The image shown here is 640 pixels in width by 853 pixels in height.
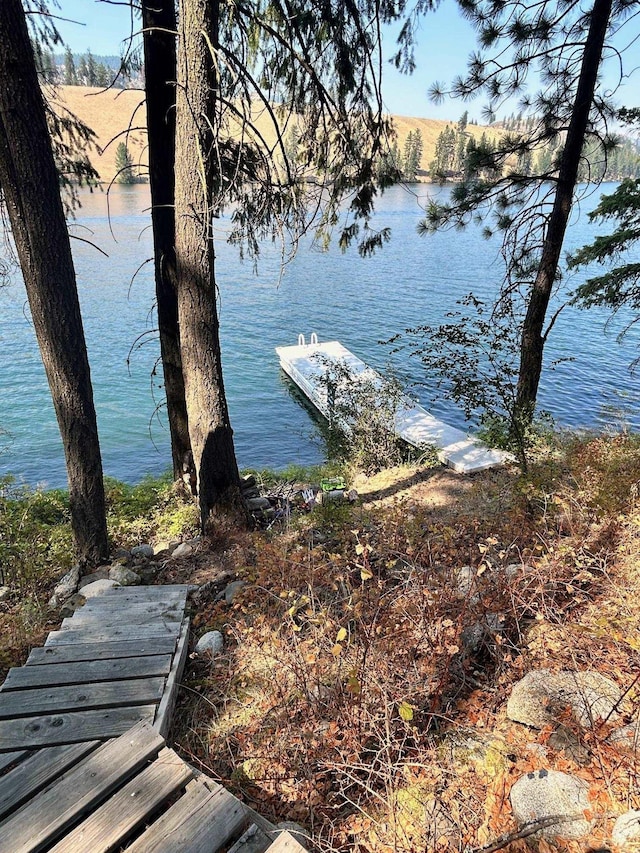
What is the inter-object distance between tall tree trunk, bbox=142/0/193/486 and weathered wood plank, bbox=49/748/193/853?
425 centimetres

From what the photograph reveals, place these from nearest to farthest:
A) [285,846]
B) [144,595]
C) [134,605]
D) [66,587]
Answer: [285,846] < [134,605] < [144,595] < [66,587]

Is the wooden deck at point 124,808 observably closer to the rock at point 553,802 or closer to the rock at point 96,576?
the rock at point 553,802

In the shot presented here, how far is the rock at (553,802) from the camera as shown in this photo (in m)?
2.02

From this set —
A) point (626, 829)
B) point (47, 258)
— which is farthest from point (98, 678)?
point (47, 258)

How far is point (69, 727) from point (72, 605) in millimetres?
1915

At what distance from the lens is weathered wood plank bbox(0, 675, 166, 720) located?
2773 mm

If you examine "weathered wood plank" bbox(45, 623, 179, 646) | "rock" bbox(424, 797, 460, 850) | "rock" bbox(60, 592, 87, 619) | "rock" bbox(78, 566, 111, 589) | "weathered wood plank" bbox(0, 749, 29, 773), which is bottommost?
"rock" bbox(78, 566, 111, 589)

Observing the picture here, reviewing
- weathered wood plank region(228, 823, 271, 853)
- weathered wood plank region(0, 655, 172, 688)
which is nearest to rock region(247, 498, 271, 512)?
weathered wood plank region(0, 655, 172, 688)

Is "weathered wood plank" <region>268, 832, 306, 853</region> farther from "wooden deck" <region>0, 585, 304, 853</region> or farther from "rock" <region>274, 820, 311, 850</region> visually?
"rock" <region>274, 820, 311, 850</region>

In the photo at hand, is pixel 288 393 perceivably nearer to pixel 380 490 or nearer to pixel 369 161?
pixel 380 490

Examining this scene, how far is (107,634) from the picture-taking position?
3.51 m

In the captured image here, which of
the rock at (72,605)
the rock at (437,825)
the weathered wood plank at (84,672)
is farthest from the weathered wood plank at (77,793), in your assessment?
the rock at (72,605)

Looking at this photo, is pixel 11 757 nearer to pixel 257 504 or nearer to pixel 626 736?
pixel 626 736

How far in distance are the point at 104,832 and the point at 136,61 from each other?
6337mm
